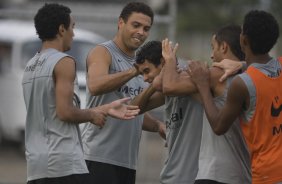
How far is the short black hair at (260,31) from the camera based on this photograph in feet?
22.5

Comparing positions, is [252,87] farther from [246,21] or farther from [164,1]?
[164,1]

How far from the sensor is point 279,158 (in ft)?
22.2

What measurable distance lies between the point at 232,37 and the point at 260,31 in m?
0.46

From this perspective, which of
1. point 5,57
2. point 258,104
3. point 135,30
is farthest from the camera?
point 5,57

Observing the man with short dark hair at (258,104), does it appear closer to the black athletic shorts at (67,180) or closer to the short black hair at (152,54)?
the short black hair at (152,54)

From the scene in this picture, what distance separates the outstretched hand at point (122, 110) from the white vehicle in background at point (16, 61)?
348 inches

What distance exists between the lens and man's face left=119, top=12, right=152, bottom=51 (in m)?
8.45

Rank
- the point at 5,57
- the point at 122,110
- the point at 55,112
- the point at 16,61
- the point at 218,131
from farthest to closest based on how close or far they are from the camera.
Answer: the point at 5,57 → the point at 16,61 → the point at 122,110 → the point at 55,112 → the point at 218,131

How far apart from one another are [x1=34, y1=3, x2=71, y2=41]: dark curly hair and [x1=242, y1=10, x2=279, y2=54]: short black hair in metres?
1.51

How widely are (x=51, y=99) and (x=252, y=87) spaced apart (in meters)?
1.61

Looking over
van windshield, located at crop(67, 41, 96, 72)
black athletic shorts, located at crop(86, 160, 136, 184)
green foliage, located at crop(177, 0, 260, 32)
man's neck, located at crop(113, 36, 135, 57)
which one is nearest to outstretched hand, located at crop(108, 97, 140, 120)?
black athletic shorts, located at crop(86, 160, 136, 184)

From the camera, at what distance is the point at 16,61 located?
57.8ft

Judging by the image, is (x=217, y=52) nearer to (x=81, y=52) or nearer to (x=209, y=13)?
(x=81, y=52)

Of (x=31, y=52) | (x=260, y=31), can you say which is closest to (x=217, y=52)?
(x=260, y=31)
